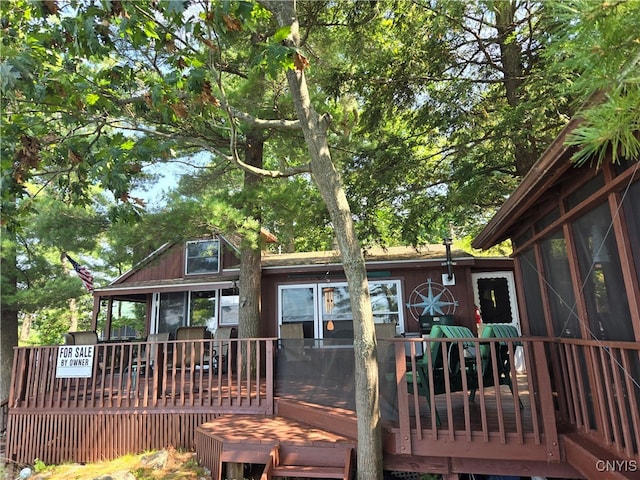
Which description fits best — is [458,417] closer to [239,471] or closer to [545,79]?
[239,471]

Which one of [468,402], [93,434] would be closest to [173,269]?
[93,434]

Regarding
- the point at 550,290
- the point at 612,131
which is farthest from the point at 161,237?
the point at 612,131

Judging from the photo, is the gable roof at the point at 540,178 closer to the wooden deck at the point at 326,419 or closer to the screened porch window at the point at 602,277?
the screened porch window at the point at 602,277

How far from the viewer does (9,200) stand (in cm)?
496

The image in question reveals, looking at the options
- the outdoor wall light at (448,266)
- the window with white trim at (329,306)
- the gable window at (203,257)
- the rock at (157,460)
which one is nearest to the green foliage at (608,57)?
the rock at (157,460)

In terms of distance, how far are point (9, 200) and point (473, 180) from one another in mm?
7073

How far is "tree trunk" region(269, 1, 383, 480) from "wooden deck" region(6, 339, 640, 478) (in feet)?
1.01

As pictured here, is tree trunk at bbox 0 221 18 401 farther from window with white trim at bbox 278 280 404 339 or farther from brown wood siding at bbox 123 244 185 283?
window with white trim at bbox 278 280 404 339

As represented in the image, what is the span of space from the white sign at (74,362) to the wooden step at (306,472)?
389 cm

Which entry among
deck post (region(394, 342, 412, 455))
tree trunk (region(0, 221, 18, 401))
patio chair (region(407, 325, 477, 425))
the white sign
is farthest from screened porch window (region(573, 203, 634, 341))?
tree trunk (region(0, 221, 18, 401))

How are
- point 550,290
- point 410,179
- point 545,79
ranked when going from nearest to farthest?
point 550,290
point 545,79
point 410,179

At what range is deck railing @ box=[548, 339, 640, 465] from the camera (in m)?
2.64

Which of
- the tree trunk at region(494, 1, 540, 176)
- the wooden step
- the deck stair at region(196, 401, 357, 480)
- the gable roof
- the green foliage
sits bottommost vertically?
the wooden step

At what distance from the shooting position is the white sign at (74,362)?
6484 mm
